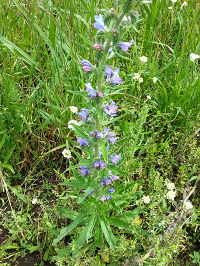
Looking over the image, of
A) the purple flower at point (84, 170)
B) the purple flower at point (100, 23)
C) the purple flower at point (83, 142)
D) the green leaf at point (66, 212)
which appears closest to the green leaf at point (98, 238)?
the green leaf at point (66, 212)

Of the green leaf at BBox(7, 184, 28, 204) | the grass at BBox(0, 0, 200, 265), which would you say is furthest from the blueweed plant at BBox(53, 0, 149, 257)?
the green leaf at BBox(7, 184, 28, 204)

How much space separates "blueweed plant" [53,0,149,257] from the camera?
126 centimetres

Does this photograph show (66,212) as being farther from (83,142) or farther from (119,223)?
Result: (83,142)

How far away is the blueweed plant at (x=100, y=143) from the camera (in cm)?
126

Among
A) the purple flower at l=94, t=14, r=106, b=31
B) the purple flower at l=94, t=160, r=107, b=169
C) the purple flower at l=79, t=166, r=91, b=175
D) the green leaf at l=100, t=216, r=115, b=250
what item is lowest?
the green leaf at l=100, t=216, r=115, b=250

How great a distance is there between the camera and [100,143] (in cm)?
149

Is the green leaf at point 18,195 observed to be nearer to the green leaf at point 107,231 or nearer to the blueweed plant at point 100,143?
the blueweed plant at point 100,143

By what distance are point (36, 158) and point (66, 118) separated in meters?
0.56

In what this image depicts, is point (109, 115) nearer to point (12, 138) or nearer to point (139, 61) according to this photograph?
point (12, 138)

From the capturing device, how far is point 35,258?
1995 mm

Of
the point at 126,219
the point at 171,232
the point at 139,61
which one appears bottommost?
the point at 171,232

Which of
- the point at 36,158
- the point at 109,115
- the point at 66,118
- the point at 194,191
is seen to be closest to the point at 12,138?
the point at 36,158

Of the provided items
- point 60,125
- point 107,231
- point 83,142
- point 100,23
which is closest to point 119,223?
point 107,231

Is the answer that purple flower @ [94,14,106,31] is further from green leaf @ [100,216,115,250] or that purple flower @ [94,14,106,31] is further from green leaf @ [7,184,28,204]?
green leaf @ [7,184,28,204]
